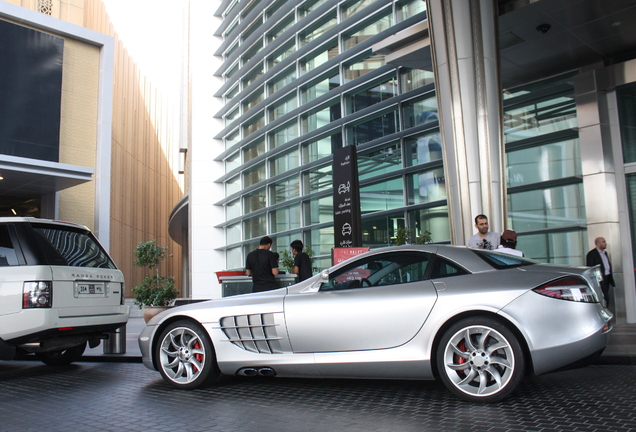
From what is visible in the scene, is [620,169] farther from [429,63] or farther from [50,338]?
[50,338]

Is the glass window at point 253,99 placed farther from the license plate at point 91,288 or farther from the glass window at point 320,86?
the license plate at point 91,288

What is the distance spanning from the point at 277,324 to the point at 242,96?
2114 centimetres

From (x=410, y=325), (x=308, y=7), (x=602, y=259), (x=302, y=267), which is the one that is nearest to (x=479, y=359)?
(x=410, y=325)

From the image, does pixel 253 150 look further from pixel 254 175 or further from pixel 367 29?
pixel 367 29

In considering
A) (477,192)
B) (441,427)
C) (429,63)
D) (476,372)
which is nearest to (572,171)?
(477,192)

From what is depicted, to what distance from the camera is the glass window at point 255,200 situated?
2265 centimetres

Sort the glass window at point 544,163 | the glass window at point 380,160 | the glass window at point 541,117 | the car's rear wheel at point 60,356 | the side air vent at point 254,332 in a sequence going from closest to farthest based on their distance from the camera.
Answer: the side air vent at point 254,332, the car's rear wheel at point 60,356, the glass window at point 544,163, the glass window at point 541,117, the glass window at point 380,160

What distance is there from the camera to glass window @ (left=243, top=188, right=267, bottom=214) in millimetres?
22648

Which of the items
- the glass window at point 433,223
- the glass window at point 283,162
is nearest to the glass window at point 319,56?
the glass window at point 283,162

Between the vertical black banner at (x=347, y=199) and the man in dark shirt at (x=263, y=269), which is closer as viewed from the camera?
the man in dark shirt at (x=263, y=269)

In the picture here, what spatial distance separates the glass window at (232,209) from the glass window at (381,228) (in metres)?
11.1

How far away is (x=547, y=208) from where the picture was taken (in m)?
11.2

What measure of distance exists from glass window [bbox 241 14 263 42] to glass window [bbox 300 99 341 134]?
6923 millimetres

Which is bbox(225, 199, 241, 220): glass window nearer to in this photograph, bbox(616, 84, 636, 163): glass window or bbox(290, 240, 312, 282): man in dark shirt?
bbox(290, 240, 312, 282): man in dark shirt
